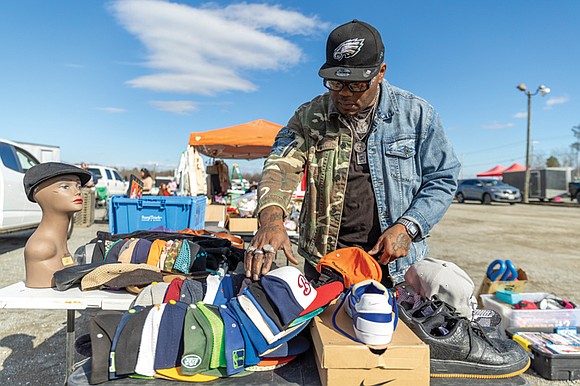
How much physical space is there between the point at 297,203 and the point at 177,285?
22.4 feet

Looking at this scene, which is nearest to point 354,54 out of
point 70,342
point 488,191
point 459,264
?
point 70,342

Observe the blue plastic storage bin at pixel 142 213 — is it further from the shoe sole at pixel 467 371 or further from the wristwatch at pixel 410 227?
the shoe sole at pixel 467 371

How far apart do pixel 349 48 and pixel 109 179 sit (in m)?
18.7

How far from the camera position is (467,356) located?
4.12 feet

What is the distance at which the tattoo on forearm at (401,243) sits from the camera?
1572mm

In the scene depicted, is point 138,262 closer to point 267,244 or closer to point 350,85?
point 267,244

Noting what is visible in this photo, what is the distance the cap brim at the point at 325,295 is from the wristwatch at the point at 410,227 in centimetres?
40

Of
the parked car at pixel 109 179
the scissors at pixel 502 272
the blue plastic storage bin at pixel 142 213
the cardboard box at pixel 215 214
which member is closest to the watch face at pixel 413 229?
the scissors at pixel 502 272

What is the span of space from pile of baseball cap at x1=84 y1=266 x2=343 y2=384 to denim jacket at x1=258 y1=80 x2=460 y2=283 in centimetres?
53

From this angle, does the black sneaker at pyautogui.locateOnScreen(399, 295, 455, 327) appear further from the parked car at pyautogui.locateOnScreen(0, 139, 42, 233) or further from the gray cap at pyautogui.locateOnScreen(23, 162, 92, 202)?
the parked car at pyautogui.locateOnScreen(0, 139, 42, 233)

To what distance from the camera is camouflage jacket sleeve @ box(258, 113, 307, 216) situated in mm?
→ 1742

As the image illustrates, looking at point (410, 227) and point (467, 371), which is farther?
point (410, 227)

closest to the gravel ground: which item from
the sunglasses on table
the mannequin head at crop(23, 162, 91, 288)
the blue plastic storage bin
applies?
the blue plastic storage bin

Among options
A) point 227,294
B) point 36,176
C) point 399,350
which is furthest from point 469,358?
point 36,176
